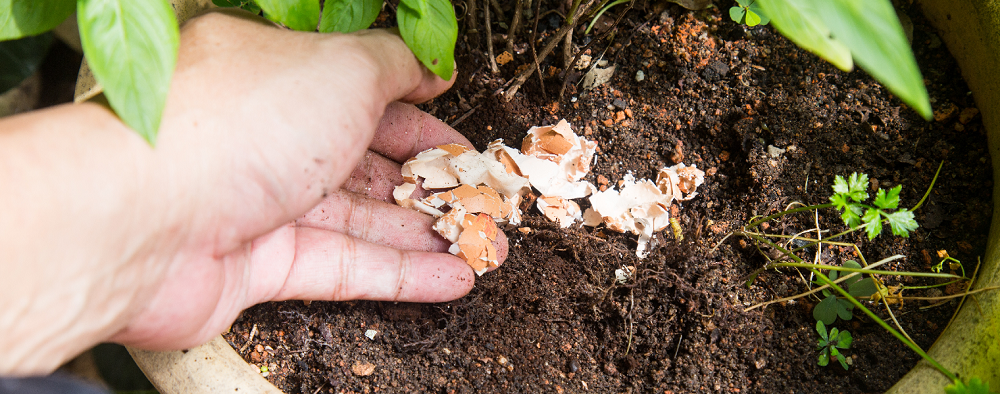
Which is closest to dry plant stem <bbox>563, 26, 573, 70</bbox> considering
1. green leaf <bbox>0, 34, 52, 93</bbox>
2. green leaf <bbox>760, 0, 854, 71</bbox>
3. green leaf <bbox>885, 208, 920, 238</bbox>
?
green leaf <bbox>760, 0, 854, 71</bbox>

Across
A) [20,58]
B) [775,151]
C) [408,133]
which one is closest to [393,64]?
[408,133]

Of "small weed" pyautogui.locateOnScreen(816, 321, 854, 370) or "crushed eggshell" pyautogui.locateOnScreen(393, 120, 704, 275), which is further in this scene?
"crushed eggshell" pyautogui.locateOnScreen(393, 120, 704, 275)

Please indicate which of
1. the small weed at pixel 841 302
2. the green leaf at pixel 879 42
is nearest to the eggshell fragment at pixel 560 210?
the small weed at pixel 841 302

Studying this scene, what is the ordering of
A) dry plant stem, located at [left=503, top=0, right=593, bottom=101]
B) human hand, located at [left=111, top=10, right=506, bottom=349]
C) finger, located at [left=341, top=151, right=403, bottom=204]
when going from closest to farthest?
human hand, located at [left=111, top=10, right=506, bottom=349]
dry plant stem, located at [left=503, top=0, right=593, bottom=101]
finger, located at [left=341, top=151, right=403, bottom=204]

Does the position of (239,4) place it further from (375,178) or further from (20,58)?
(20,58)

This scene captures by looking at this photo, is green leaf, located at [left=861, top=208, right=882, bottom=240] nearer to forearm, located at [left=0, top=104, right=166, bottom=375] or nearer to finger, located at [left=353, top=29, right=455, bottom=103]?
finger, located at [left=353, top=29, right=455, bottom=103]

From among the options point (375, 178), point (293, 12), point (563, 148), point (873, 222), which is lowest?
point (375, 178)
